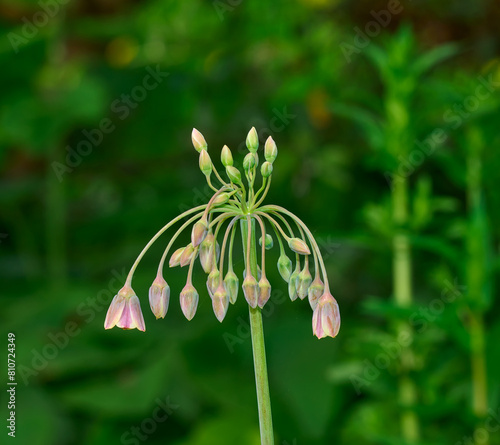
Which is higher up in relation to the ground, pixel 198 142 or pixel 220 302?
pixel 198 142

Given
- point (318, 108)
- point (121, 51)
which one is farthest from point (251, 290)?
point (121, 51)

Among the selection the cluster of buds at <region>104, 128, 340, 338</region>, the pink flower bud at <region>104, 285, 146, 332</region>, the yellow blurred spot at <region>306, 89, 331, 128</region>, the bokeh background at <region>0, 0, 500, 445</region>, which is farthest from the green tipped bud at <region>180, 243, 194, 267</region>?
the yellow blurred spot at <region>306, 89, 331, 128</region>

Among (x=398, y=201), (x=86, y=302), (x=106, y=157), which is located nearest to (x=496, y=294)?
(x=398, y=201)

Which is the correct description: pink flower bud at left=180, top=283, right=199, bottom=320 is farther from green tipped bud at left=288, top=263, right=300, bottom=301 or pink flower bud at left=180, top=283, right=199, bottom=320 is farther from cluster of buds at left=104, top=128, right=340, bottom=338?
green tipped bud at left=288, top=263, right=300, bottom=301

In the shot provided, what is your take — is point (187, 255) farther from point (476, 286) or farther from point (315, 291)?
point (476, 286)

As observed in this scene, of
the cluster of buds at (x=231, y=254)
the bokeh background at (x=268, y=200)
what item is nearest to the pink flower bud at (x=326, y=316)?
the cluster of buds at (x=231, y=254)
